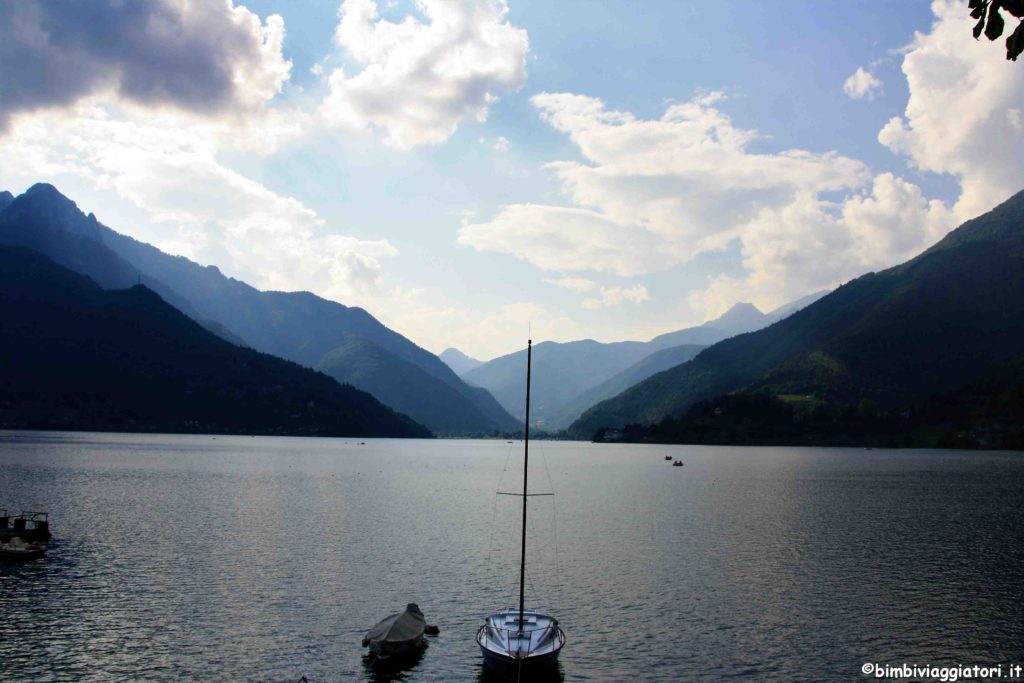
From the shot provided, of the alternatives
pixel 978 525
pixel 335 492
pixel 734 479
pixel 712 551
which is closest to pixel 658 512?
pixel 712 551

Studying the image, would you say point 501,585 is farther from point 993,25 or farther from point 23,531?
point 993,25

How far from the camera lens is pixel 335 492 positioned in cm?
14838

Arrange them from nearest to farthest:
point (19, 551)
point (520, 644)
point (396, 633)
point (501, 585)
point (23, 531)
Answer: point (520, 644), point (396, 633), point (501, 585), point (19, 551), point (23, 531)

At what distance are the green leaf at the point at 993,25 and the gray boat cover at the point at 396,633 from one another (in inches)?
1778

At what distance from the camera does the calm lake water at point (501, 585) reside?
45750 mm

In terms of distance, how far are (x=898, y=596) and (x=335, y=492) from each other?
112537 millimetres

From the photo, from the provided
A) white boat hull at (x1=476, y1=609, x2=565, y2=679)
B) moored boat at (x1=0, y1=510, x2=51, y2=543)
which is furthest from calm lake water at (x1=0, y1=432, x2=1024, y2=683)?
moored boat at (x1=0, y1=510, x2=51, y2=543)

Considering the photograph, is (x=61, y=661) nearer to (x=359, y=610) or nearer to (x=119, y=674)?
(x=119, y=674)

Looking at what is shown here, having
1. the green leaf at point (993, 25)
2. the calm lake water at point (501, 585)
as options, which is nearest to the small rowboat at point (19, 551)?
the calm lake water at point (501, 585)

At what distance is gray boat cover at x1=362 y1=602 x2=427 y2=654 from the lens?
46.0 m

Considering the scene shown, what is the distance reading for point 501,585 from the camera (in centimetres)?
6675

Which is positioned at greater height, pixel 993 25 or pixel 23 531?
pixel 993 25

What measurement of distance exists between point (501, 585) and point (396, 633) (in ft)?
70.2

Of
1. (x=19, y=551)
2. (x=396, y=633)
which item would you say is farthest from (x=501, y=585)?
(x=19, y=551)
